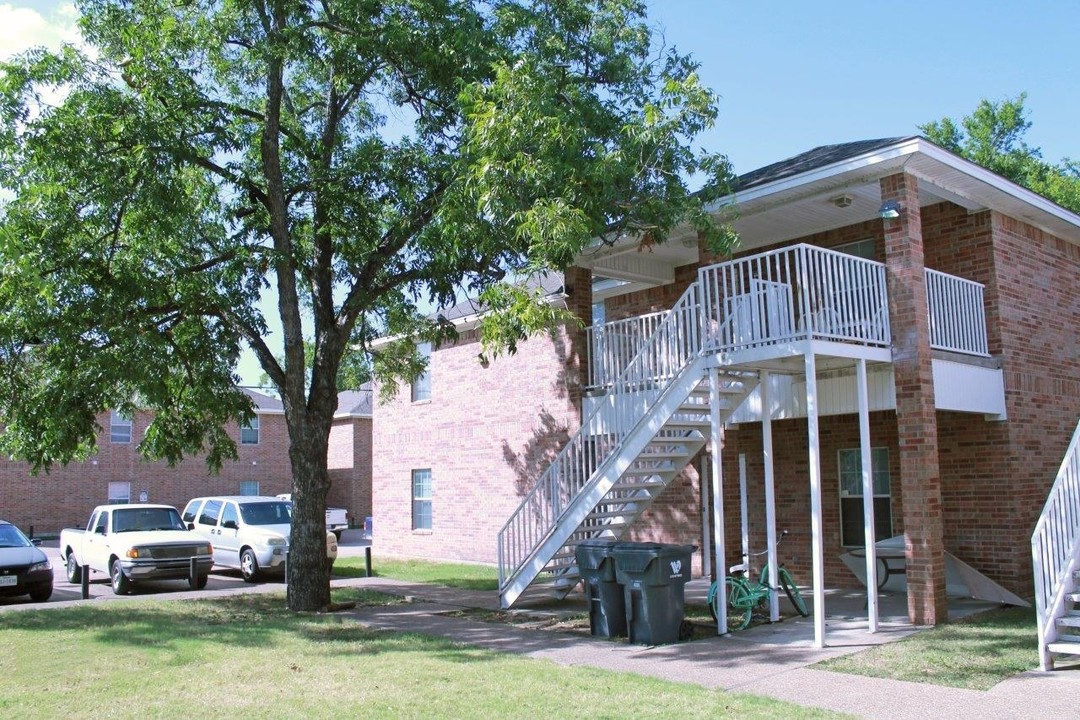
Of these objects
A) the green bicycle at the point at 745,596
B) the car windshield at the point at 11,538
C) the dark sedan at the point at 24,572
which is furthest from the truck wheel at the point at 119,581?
the green bicycle at the point at 745,596

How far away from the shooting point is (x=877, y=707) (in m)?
7.27

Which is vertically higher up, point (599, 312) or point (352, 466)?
point (599, 312)

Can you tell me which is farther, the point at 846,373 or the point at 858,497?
the point at 858,497

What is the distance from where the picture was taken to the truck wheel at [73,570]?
18281mm

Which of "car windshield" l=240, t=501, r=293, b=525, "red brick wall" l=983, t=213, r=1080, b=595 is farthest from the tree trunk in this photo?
"red brick wall" l=983, t=213, r=1080, b=595

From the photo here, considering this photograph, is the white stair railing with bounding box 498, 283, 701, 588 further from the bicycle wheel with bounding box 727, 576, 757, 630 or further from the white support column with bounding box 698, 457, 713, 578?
the white support column with bounding box 698, 457, 713, 578

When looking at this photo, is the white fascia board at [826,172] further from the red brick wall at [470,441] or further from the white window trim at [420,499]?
the white window trim at [420,499]

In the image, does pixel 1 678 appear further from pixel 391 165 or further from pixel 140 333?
pixel 391 165

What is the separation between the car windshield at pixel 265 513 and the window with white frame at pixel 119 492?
64.9ft

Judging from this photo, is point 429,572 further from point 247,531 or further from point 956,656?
point 956,656

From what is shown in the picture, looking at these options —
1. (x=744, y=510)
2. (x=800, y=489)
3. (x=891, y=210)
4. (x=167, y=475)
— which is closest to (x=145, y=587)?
(x=744, y=510)

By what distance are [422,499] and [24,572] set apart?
933 centimetres

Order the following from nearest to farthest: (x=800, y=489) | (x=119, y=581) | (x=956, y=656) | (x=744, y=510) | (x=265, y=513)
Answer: (x=956, y=656) < (x=744, y=510) < (x=800, y=489) < (x=119, y=581) < (x=265, y=513)

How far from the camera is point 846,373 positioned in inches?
492
